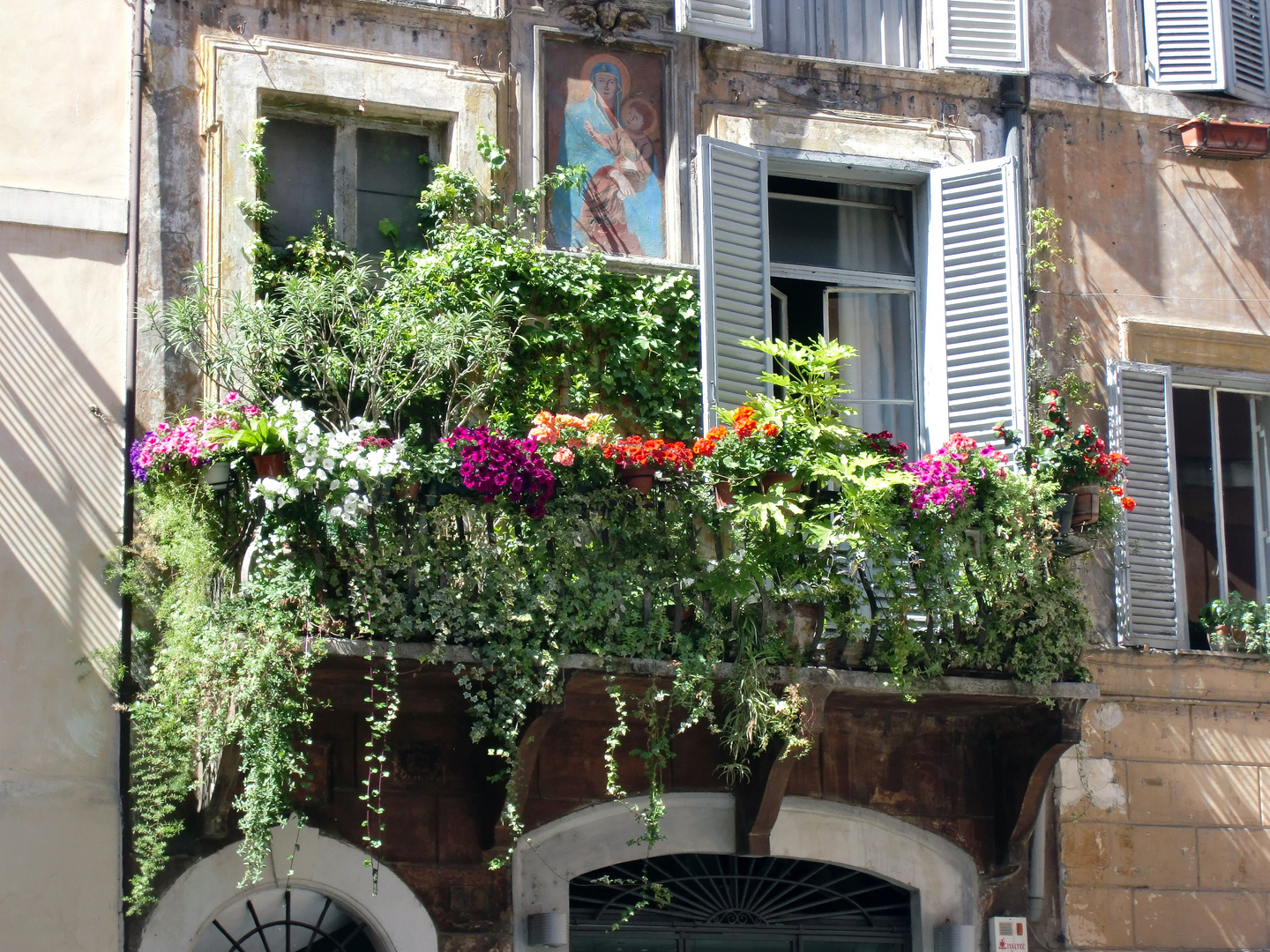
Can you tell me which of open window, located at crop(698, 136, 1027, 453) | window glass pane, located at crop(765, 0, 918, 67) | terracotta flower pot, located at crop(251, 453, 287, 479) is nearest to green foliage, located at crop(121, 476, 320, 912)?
terracotta flower pot, located at crop(251, 453, 287, 479)

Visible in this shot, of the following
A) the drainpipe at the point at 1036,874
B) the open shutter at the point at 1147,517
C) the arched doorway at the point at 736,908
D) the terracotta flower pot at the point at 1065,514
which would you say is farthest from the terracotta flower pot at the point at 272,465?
the open shutter at the point at 1147,517

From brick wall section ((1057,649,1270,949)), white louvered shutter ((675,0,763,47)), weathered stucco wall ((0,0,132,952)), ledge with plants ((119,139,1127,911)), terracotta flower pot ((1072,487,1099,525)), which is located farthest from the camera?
white louvered shutter ((675,0,763,47))

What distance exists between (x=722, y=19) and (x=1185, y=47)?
2687 millimetres

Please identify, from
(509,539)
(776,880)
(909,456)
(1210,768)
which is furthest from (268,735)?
(1210,768)

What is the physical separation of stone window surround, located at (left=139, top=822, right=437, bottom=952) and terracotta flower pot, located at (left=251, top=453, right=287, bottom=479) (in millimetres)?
1527

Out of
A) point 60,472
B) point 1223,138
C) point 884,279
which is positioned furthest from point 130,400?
point 1223,138

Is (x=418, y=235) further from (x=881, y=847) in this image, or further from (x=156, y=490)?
(x=881, y=847)

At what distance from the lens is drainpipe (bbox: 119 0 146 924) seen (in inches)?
309

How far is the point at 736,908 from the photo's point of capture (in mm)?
8719

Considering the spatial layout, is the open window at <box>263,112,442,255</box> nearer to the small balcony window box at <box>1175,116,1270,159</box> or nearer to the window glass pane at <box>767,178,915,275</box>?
the window glass pane at <box>767,178,915,275</box>

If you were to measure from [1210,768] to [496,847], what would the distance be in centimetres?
367

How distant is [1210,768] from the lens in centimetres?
941

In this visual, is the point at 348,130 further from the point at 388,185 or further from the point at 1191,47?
the point at 1191,47

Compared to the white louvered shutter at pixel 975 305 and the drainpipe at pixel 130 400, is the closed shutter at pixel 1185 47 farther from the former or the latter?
the drainpipe at pixel 130 400
